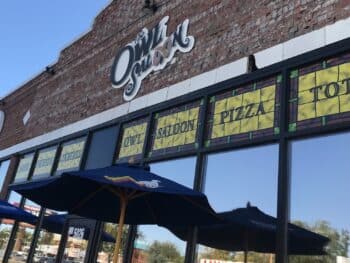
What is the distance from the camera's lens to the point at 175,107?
720cm

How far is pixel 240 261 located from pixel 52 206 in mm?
2472

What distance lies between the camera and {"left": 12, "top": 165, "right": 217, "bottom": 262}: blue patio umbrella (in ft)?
14.0

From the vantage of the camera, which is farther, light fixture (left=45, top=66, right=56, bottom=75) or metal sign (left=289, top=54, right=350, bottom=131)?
light fixture (left=45, top=66, right=56, bottom=75)

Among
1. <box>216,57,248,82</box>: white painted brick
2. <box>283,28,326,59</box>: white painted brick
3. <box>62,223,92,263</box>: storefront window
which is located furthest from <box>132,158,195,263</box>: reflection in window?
<box>283,28,326,59</box>: white painted brick

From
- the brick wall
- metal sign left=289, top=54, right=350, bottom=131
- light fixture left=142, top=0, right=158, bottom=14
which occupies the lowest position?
metal sign left=289, top=54, right=350, bottom=131

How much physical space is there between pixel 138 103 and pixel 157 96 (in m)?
0.59

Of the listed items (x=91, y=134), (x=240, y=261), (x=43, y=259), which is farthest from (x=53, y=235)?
(x=240, y=261)

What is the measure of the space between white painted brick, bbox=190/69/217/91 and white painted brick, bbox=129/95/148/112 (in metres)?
1.25

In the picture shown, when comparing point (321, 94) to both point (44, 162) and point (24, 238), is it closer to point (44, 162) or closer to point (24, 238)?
point (44, 162)

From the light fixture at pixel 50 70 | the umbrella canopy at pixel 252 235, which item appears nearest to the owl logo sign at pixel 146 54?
the umbrella canopy at pixel 252 235

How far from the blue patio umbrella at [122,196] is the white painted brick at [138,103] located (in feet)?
8.73

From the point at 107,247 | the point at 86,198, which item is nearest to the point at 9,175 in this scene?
the point at 107,247

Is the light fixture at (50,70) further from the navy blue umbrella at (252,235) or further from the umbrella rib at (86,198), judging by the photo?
the navy blue umbrella at (252,235)

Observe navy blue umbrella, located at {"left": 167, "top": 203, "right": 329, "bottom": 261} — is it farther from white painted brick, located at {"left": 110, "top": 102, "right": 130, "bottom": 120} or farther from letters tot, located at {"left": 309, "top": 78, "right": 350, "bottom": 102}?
white painted brick, located at {"left": 110, "top": 102, "right": 130, "bottom": 120}
